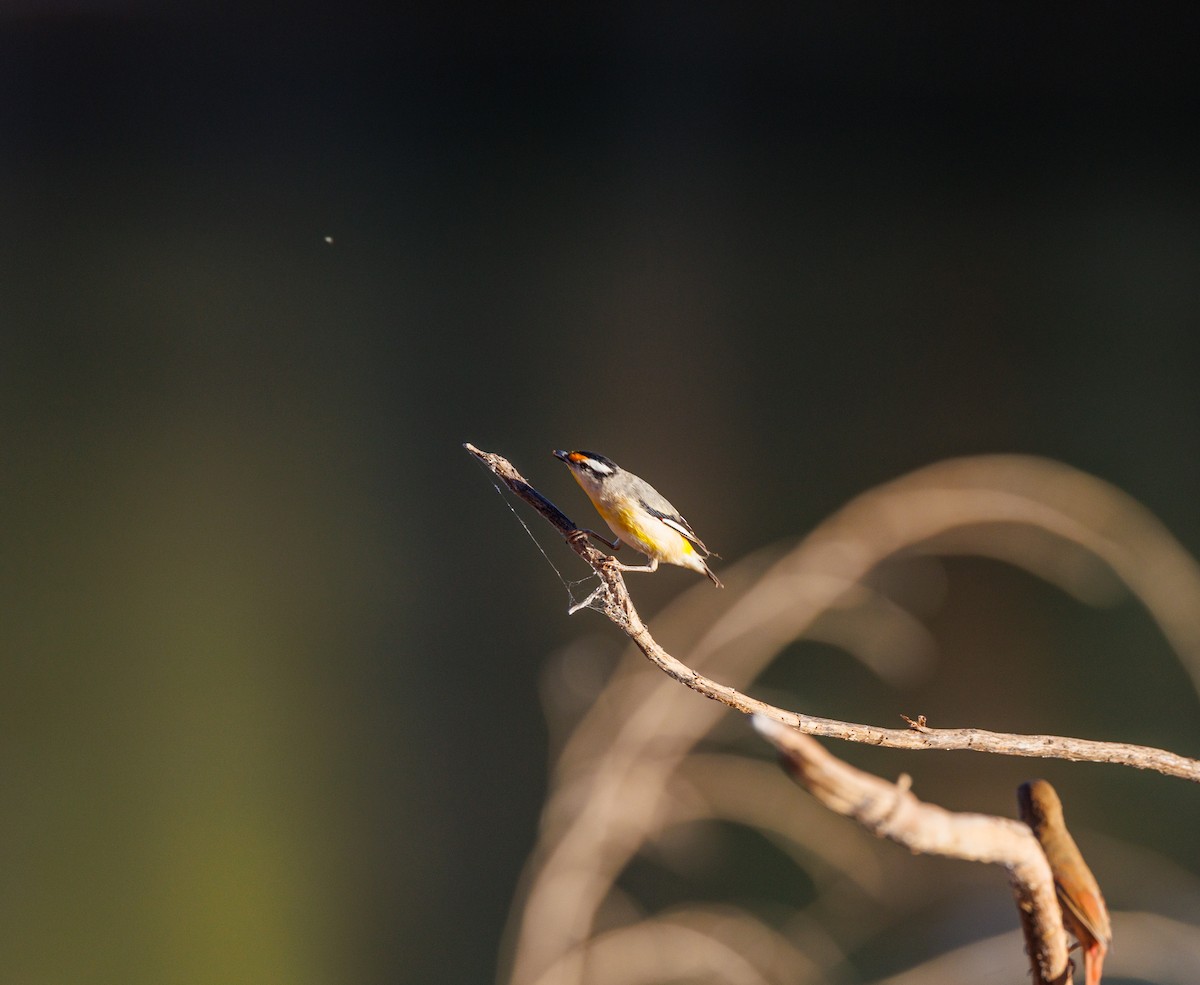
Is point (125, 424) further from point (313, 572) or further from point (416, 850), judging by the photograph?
point (416, 850)

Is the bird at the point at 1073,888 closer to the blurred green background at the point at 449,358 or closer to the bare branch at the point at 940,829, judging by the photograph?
the bare branch at the point at 940,829

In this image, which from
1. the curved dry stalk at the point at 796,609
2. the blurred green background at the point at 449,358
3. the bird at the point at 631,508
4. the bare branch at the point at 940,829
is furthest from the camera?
the blurred green background at the point at 449,358

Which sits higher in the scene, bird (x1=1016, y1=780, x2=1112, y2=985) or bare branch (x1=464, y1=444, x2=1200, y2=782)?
bare branch (x1=464, y1=444, x2=1200, y2=782)

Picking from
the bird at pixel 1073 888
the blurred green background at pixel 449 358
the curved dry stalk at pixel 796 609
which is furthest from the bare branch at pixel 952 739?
the blurred green background at pixel 449 358

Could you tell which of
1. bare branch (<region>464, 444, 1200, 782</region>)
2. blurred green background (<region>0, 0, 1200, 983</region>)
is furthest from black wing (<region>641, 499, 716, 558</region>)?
blurred green background (<region>0, 0, 1200, 983</region>)

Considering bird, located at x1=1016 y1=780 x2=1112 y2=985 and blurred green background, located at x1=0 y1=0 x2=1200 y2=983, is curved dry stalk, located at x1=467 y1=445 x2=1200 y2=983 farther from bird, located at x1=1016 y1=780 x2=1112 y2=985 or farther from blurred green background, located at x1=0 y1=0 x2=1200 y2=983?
bird, located at x1=1016 y1=780 x2=1112 y2=985

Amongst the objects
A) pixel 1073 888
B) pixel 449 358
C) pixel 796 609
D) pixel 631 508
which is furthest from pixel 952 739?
pixel 449 358
